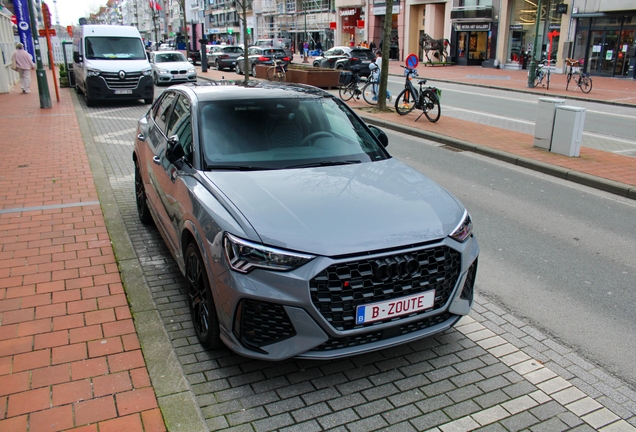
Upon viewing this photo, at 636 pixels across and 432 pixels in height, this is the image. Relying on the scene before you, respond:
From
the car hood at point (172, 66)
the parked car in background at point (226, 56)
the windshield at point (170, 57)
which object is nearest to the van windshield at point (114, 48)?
the car hood at point (172, 66)

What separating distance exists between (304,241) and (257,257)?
0.28 metres

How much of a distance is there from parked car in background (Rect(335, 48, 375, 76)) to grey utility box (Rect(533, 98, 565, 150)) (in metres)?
19.3

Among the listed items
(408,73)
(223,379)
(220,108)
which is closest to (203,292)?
(223,379)

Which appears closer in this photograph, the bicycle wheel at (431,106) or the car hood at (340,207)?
the car hood at (340,207)

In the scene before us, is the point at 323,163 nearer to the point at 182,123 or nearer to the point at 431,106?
the point at 182,123

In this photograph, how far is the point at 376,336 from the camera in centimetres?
339

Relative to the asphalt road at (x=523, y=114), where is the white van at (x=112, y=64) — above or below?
above

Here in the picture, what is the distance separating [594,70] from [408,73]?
20204 millimetres

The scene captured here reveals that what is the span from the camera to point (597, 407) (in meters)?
3.32

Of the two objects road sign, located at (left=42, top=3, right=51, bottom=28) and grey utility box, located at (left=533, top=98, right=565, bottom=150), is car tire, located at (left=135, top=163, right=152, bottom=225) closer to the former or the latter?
grey utility box, located at (left=533, top=98, right=565, bottom=150)

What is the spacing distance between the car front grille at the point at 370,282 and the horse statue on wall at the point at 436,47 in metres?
40.9

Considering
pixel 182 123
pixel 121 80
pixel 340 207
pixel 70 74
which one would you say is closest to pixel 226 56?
pixel 70 74

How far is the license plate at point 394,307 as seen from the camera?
10.7 feet

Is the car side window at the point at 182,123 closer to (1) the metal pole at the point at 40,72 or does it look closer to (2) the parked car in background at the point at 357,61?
(1) the metal pole at the point at 40,72
